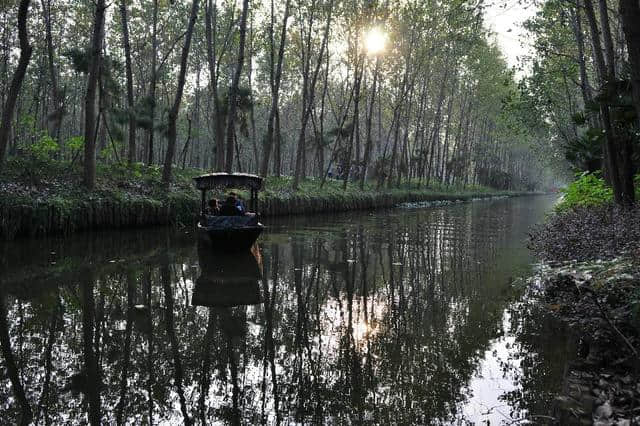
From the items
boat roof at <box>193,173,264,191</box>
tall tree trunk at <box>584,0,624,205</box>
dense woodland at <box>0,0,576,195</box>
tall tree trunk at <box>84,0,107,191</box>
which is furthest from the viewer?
dense woodland at <box>0,0,576,195</box>

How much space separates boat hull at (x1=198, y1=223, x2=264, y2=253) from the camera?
12.8 metres

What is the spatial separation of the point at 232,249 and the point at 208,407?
351 inches

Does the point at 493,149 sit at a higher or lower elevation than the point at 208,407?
higher

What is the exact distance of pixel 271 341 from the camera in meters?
6.39

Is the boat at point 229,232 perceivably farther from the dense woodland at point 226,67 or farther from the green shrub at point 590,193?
the green shrub at point 590,193

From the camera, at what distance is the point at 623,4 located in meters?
5.79

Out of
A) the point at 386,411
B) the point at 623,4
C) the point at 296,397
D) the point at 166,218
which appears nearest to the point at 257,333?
the point at 296,397

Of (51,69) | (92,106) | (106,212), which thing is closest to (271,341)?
(106,212)

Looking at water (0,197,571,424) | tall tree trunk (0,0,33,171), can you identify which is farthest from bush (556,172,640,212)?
tall tree trunk (0,0,33,171)

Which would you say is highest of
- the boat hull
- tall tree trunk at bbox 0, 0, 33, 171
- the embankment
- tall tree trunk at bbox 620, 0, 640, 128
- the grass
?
tall tree trunk at bbox 0, 0, 33, 171

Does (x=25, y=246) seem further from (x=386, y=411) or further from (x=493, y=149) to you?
(x=493, y=149)

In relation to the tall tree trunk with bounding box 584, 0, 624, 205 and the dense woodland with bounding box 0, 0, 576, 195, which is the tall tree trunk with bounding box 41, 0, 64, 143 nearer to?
the dense woodland with bounding box 0, 0, 576, 195

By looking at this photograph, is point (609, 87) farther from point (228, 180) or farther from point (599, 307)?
point (228, 180)

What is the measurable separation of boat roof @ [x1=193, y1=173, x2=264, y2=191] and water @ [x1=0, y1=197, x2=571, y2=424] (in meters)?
3.46
